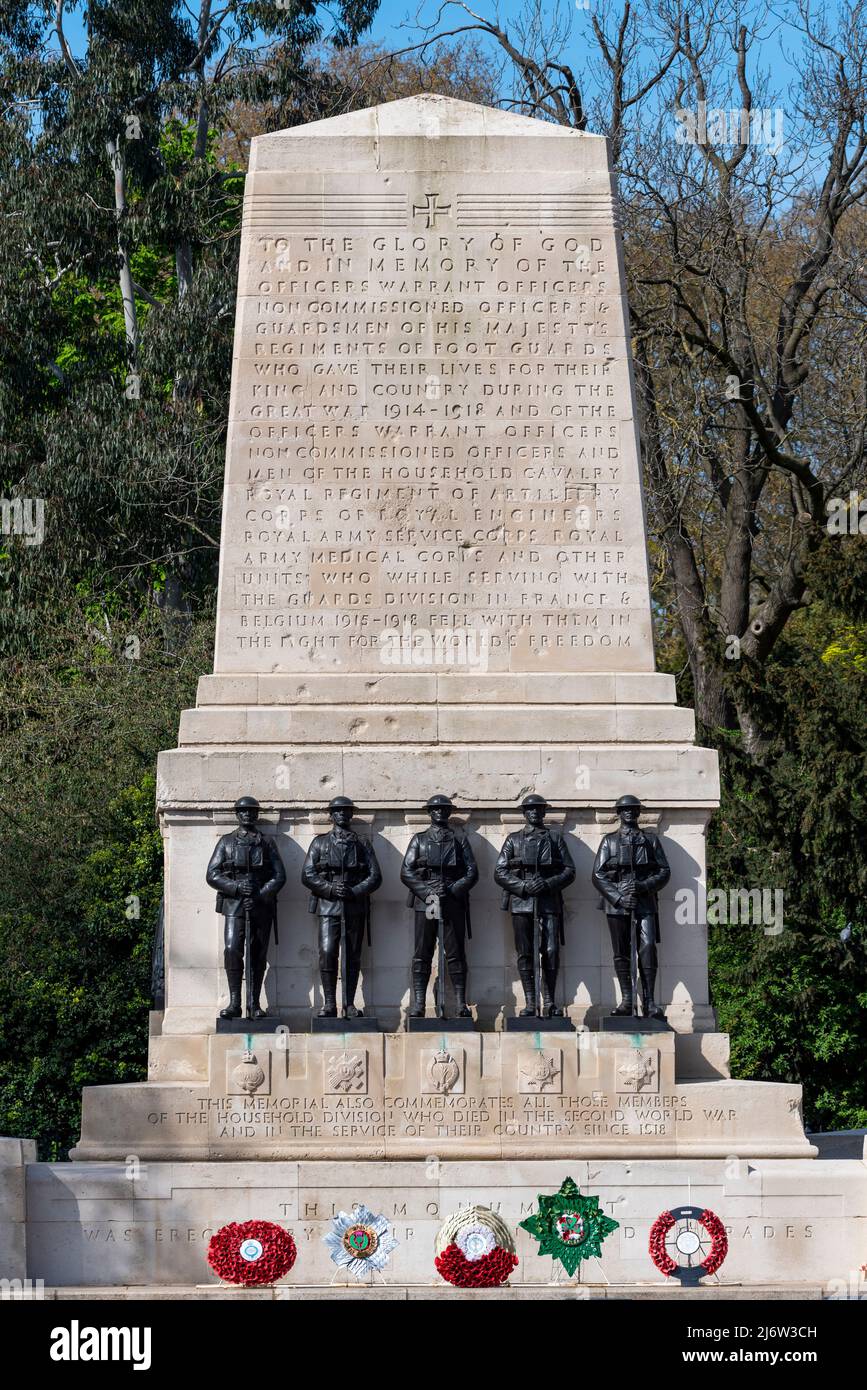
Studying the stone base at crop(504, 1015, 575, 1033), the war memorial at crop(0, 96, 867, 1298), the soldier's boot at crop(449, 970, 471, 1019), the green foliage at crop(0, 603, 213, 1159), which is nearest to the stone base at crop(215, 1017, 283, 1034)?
the war memorial at crop(0, 96, 867, 1298)

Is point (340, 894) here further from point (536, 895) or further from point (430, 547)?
point (430, 547)

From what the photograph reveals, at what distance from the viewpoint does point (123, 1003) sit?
3020cm

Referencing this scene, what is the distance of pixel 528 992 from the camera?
2072 centimetres

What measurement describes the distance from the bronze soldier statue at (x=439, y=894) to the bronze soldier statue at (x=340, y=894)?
1.27 ft

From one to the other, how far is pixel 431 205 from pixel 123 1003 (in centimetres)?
1198

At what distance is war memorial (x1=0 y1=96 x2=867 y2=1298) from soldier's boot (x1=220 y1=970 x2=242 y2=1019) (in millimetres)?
27

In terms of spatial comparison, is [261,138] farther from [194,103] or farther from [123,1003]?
[194,103]

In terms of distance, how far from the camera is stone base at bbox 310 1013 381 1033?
2028 centimetres

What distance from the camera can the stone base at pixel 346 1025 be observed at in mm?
20281

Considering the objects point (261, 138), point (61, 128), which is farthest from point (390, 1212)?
point (61, 128)

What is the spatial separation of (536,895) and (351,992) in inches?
71.3

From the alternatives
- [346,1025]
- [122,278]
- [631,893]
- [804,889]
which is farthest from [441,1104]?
[122,278]

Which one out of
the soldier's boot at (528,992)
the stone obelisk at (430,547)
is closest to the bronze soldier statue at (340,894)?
the stone obelisk at (430,547)

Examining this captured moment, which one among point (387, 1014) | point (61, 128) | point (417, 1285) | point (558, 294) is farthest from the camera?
point (61, 128)
